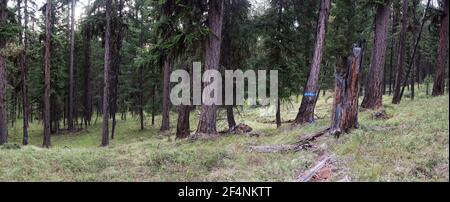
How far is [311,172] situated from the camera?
27.3ft

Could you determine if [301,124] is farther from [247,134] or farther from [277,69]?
[277,69]

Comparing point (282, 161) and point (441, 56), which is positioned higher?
point (441, 56)

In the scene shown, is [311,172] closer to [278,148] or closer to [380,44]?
[278,148]

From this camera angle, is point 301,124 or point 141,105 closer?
point 301,124

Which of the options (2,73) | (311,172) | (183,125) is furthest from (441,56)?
(2,73)

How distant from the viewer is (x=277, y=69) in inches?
757

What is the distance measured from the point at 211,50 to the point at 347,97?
19.6 ft

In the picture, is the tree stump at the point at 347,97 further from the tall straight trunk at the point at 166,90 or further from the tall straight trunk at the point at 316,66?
the tall straight trunk at the point at 166,90

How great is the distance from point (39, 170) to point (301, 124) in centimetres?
955

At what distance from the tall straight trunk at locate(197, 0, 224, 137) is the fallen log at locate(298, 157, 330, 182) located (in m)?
7.49

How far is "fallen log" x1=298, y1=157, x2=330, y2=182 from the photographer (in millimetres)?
8051

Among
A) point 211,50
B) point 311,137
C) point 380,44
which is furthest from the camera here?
point 380,44

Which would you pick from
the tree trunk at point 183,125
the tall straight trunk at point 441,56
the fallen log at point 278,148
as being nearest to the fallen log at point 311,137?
the fallen log at point 278,148
